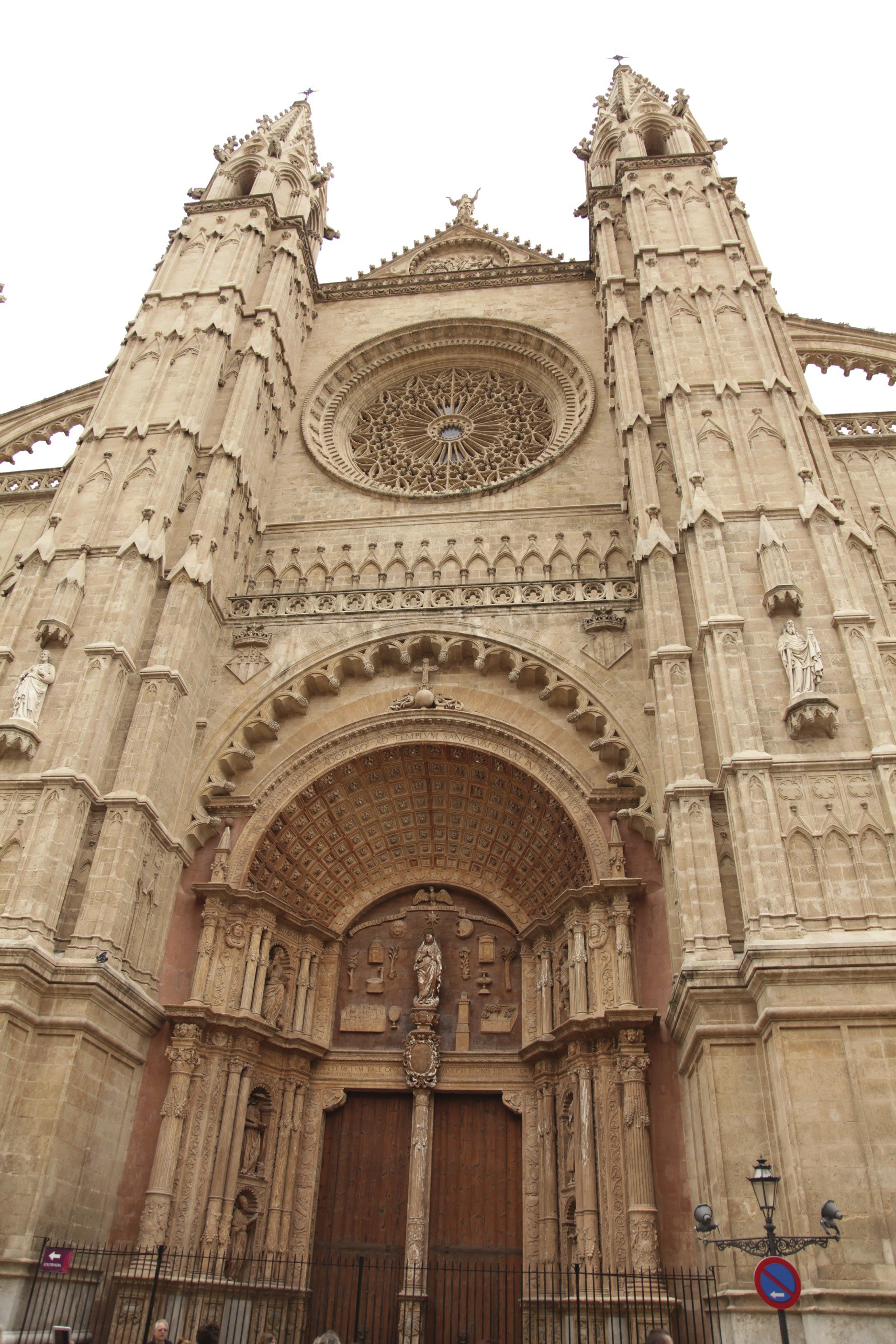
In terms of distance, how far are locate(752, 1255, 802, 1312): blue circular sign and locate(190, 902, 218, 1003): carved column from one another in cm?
731

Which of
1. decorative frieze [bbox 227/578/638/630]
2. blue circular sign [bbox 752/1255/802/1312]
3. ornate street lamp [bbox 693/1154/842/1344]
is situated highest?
decorative frieze [bbox 227/578/638/630]

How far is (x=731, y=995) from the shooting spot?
9.55 meters

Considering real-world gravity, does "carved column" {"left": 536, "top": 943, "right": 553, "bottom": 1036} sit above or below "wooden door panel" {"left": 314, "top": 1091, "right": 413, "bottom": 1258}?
above

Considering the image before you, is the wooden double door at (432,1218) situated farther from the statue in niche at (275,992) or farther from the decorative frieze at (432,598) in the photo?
the decorative frieze at (432,598)

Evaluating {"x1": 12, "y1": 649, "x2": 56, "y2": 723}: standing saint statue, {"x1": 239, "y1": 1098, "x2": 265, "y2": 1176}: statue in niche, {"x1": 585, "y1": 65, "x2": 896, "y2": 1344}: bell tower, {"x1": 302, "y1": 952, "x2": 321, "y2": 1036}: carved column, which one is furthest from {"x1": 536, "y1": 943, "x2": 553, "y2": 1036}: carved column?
{"x1": 12, "y1": 649, "x2": 56, "y2": 723}: standing saint statue

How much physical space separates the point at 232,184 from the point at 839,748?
19485 millimetres

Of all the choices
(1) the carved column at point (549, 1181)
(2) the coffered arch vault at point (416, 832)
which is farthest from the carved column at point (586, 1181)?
(2) the coffered arch vault at point (416, 832)

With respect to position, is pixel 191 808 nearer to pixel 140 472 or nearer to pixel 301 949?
pixel 301 949

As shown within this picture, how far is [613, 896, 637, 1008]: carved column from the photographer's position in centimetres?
1130

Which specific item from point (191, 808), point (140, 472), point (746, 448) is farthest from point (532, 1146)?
point (140, 472)

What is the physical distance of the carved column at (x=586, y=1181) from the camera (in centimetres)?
1048

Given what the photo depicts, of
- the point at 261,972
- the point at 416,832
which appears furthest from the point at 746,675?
the point at 261,972

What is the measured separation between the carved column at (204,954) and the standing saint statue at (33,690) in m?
3.35

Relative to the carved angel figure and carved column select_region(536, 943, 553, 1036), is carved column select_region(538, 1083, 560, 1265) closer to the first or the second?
carved column select_region(536, 943, 553, 1036)
